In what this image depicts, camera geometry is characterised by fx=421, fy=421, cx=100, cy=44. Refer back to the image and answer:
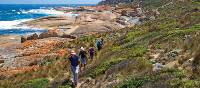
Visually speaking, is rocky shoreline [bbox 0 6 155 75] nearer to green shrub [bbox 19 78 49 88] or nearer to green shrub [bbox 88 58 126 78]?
green shrub [bbox 19 78 49 88]

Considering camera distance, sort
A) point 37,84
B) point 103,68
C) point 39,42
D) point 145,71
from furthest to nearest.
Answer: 1. point 39,42
2. point 37,84
3. point 103,68
4. point 145,71

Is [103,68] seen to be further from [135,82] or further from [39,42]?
[39,42]

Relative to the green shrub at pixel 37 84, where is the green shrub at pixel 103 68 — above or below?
above

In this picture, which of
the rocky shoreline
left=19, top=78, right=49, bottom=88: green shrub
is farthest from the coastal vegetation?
the rocky shoreline

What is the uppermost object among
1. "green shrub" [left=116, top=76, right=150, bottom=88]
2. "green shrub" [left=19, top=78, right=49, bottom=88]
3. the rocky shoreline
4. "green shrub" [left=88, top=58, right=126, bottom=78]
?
"green shrub" [left=116, top=76, right=150, bottom=88]

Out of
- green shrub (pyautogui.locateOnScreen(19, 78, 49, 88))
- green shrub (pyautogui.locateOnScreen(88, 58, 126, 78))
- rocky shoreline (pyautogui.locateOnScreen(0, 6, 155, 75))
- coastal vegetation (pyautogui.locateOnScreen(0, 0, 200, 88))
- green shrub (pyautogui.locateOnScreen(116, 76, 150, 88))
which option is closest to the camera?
coastal vegetation (pyautogui.locateOnScreen(0, 0, 200, 88))

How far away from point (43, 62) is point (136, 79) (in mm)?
17170

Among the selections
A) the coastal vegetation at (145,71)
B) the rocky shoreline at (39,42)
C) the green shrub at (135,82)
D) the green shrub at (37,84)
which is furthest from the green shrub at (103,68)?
the rocky shoreline at (39,42)

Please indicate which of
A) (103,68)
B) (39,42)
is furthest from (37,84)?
(39,42)

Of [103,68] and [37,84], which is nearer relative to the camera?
[103,68]

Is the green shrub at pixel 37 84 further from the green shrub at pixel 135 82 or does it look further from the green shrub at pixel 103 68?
the green shrub at pixel 135 82

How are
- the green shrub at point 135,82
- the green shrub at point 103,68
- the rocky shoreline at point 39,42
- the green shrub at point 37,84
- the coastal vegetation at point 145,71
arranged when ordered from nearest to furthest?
the coastal vegetation at point 145,71, the green shrub at point 135,82, the green shrub at point 103,68, the green shrub at point 37,84, the rocky shoreline at point 39,42

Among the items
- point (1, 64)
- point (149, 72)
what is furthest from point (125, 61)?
point (1, 64)

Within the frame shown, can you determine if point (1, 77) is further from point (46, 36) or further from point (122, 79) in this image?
point (46, 36)
